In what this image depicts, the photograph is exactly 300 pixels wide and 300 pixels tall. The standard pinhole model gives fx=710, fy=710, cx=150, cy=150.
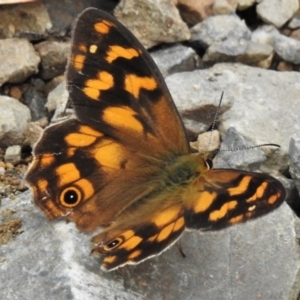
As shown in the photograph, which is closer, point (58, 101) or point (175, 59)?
point (58, 101)

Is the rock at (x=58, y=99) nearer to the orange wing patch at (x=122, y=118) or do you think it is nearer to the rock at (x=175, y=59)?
the rock at (x=175, y=59)

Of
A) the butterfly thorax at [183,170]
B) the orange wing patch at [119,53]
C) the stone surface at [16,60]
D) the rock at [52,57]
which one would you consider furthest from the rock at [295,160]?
the stone surface at [16,60]

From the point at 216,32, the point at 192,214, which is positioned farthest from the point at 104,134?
the point at 216,32

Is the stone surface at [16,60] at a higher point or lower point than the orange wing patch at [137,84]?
lower

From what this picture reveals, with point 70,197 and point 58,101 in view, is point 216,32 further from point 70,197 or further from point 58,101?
point 70,197

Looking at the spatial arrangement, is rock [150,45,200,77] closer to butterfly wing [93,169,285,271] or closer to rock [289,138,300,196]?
rock [289,138,300,196]

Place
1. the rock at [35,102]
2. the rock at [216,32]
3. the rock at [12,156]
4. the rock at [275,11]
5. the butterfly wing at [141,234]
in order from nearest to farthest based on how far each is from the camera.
A: the butterfly wing at [141,234]
the rock at [12,156]
the rock at [35,102]
the rock at [216,32]
the rock at [275,11]
